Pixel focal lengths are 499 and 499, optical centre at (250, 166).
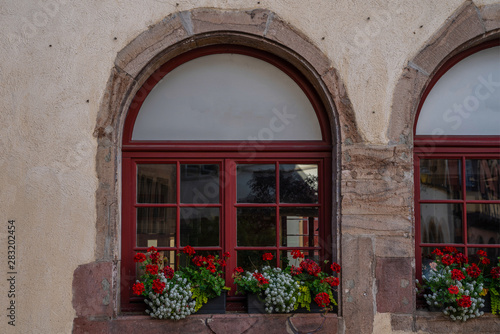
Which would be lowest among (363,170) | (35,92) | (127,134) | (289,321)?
(289,321)

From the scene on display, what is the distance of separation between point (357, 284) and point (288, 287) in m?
A: 0.56

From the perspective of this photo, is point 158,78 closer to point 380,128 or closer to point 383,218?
point 380,128

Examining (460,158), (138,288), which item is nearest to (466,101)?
(460,158)

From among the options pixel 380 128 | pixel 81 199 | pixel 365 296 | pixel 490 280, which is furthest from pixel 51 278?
pixel 490 280

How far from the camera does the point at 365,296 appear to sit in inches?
157

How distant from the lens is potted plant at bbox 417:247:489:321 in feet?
12.7

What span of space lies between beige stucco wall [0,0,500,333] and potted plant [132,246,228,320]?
49 centimetres

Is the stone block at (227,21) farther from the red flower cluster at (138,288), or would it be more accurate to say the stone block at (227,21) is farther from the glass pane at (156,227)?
the red flower cluster at (138,288)

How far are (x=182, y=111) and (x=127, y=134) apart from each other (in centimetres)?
51

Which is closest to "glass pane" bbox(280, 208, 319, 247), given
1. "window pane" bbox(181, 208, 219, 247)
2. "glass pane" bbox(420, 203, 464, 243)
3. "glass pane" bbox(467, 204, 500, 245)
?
"window pane" bbox(181, 208, 219, 247)

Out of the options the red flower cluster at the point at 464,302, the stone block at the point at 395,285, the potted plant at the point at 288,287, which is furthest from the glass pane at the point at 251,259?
the red flower cluster at the point at 464,302

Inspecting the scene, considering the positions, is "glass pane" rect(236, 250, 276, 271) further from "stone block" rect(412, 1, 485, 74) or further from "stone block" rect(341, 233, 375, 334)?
"stone block" rect(412, 1, 485, 74)

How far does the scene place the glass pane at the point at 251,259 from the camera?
4.23m

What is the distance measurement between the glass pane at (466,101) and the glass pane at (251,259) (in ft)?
5.60
